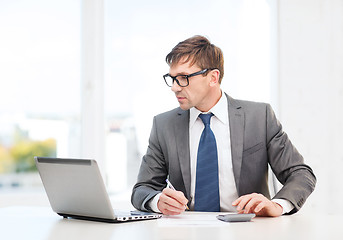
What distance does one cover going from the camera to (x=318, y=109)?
3344 millimetres

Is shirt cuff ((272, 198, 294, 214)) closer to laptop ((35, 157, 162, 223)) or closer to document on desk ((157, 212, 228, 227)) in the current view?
document on desk ((157, 212, 228, 227))

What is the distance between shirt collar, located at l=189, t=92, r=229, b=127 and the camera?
2.22 m

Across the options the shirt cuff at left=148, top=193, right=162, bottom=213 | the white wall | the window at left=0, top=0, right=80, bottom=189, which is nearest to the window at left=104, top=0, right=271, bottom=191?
the white wall

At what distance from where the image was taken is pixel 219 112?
2.23 meters

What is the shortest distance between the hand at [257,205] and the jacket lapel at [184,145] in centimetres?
53

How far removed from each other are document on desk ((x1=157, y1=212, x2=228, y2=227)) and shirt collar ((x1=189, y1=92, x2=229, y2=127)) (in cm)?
61

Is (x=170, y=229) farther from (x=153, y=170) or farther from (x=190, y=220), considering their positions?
(x=153, y=170)

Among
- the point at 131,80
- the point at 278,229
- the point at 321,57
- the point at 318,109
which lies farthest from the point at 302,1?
the point at 278,229

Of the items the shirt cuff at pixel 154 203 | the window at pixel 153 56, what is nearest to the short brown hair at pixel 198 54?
the shirt cuff at pixel 154 203

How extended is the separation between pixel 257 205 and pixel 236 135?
59 cm

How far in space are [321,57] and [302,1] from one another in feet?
1.43

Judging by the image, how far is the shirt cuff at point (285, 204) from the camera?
5.69 ft

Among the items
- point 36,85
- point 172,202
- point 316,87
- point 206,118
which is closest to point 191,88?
point 206,118

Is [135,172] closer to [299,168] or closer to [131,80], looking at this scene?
[131,80]
